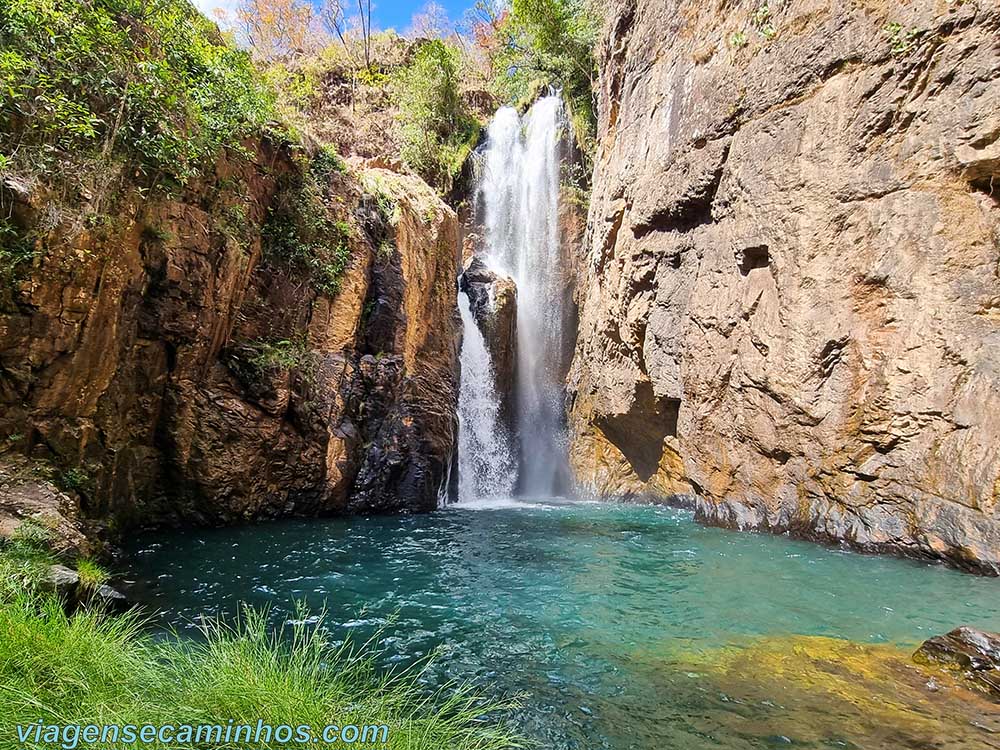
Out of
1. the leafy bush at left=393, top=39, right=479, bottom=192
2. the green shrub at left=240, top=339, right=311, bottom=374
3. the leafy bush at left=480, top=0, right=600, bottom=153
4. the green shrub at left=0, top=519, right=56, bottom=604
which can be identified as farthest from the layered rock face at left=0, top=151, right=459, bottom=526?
the leafy bush at left=480, top=0, right=600, bottom=153

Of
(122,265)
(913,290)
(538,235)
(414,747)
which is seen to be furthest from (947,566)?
(538,235)

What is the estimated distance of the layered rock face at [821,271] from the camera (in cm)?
801

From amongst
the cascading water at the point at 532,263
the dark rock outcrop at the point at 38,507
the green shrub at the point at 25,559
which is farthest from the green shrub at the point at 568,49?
the green shrub at the point at 25,559

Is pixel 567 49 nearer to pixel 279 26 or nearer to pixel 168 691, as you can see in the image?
pixel 279 26

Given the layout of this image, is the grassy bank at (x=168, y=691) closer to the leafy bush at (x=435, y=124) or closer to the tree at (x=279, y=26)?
the leafy bush at (x=435, y=124)

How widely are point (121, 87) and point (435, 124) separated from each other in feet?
52.4

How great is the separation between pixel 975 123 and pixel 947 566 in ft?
20.5

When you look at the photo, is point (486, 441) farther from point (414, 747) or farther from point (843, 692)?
point (414, 747)

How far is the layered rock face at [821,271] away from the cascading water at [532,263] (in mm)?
4402

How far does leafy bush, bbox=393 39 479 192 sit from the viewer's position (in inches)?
869

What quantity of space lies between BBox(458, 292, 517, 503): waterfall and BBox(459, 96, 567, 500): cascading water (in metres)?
0.07

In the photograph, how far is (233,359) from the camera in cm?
1070

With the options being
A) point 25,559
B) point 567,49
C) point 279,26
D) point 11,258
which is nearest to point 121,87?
point 11,258

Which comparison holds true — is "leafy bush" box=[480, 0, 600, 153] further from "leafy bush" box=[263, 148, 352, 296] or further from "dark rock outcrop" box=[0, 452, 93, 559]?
"dark rock outcrop" box=[0, 452, 93, 559]
